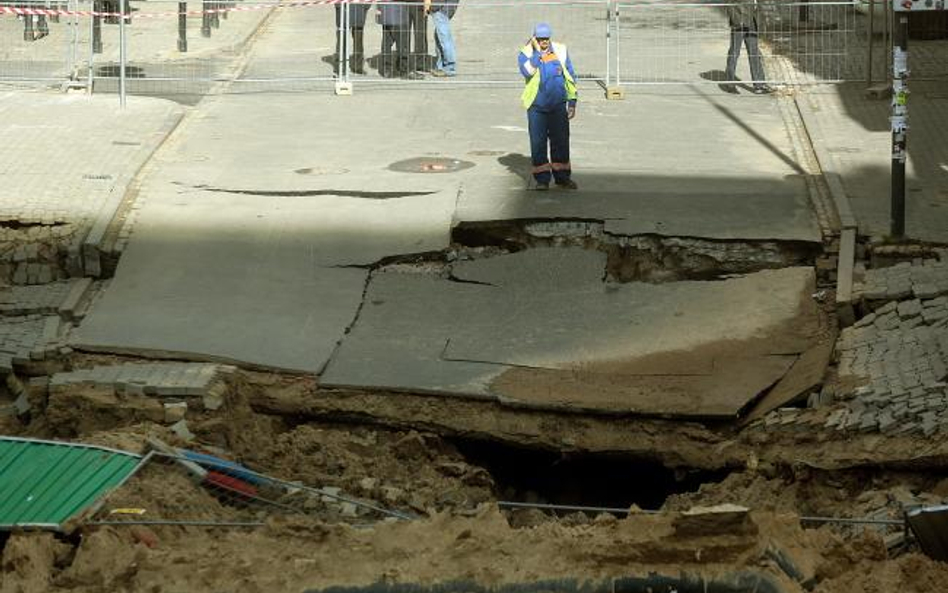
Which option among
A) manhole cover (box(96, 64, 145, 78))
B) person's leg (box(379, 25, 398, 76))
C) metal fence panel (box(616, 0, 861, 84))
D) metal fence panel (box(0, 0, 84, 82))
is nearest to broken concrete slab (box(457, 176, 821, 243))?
metal fence panel (box(616, 0, 861, 84))

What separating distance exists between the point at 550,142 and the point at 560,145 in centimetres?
11

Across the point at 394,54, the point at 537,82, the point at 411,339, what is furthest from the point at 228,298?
the point at 394,54

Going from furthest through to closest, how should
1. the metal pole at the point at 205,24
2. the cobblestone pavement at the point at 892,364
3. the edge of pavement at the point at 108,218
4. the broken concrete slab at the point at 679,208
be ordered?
the metal pole at the point at 205,24 → the broken concrete slab at the point at 679,208 → the edge of pavement at the point at 108,218 → the cobblestone pavement at the point at 892,364

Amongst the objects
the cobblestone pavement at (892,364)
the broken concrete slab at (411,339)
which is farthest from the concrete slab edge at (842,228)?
the broken concrete slab at (411,339)

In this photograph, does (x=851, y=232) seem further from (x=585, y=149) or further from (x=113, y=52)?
(x=113, y=52)

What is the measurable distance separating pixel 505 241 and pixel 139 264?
3.23 meters

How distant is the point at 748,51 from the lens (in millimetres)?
21984

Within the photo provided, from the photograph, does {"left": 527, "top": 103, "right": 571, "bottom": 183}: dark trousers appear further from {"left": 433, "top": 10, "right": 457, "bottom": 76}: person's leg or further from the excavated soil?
{"left": 433, "top": 10, "right": 457, "bottom": 76}: person's leg

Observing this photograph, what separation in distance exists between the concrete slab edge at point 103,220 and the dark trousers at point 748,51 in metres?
8.03

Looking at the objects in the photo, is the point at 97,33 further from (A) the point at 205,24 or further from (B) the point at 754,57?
(B) the point at 754,57

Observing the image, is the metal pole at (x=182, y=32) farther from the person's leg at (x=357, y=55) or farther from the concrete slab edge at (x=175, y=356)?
the concrete slab edge at (x=175, y=356)

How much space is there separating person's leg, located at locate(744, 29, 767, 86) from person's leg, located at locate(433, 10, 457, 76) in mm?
4050

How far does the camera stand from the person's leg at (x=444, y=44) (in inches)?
892

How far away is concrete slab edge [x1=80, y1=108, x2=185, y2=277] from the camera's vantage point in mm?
14484
